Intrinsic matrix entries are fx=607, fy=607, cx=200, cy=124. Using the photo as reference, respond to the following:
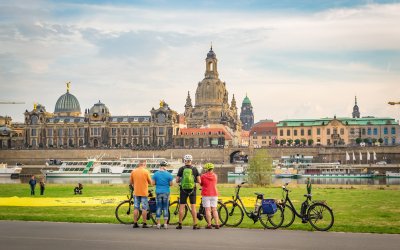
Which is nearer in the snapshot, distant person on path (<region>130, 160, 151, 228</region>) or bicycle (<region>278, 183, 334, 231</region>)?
bicycle (<region>278, 183, 334, 231</region>)

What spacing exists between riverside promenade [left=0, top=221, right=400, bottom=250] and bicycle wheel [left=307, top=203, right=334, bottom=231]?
1.73 ft

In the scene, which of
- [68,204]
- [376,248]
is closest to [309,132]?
[68,204]

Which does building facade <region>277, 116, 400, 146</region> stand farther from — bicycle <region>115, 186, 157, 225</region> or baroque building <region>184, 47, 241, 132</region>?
bicycle <region>115, 186, 157, 225</region>

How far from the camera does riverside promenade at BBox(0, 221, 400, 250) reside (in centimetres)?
1259

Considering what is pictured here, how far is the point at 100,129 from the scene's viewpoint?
146 metres

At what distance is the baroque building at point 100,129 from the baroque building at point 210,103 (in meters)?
16.7

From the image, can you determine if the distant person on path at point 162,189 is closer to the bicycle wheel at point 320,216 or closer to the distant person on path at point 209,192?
the distant person on path at point 209,192

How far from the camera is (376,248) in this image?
12289 mm

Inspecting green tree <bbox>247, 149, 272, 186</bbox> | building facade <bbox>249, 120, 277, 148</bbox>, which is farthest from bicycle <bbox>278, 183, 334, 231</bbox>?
building facade <bbox>249, 120, 277, 148</bbox>

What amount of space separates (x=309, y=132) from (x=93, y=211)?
121857mm

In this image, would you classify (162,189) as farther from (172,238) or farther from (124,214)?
(124,214)

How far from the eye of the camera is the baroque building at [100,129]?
143500 mm

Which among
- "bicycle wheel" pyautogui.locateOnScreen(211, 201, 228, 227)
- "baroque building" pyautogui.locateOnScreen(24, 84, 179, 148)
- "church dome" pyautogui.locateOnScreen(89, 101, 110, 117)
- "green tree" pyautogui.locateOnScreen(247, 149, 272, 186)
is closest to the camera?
"bicycle wheel" pyautogui.locateOnScreen(211, 201, 228, 227)

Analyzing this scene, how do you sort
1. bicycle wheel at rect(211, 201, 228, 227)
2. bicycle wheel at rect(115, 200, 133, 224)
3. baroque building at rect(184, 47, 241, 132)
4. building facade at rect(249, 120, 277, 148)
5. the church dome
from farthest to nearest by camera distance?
building facade at rect(249, 120, 277, 148), baroque building at rect(184, 47, 241, 132), the church dome, bicycle wheel at rect(115, 200, 133, 224), bicycle wheel at rect(211, 201, 228, 227)
